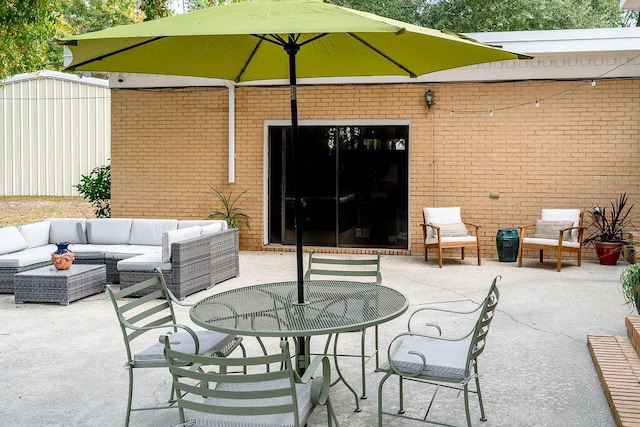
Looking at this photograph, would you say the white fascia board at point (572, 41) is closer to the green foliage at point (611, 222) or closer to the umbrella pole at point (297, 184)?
the green foliage at point (611, 222)

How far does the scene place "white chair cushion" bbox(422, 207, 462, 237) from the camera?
1043 centimetres

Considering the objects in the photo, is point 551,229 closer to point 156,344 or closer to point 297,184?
point 297,184

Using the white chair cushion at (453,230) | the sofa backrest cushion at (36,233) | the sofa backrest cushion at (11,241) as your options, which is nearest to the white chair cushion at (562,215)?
the white chair cushion at (453,230)

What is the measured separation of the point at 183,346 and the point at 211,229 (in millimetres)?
4747

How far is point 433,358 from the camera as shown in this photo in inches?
151

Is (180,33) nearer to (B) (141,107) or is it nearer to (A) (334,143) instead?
(A) (334,143)

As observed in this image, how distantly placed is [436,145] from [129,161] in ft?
18.5

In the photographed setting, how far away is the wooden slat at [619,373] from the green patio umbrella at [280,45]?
202 centimetres

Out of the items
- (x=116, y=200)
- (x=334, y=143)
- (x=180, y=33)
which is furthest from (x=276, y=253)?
(x=180, y=33)

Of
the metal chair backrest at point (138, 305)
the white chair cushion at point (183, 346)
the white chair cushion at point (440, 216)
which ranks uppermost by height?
the white chair cushion at point (440, 216)

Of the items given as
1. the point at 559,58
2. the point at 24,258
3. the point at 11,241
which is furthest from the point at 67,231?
the point at 559,58

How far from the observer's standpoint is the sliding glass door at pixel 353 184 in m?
11.5

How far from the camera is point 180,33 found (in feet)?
10.5

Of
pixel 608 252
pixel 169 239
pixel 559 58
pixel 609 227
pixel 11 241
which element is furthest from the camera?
pixel 559 58
